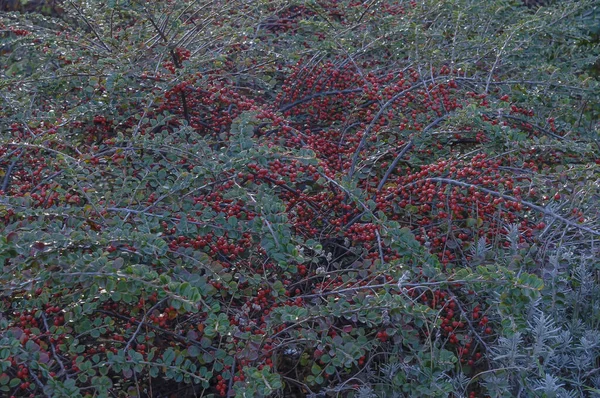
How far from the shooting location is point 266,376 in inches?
69.6

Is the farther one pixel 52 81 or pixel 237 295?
pixel 52 81

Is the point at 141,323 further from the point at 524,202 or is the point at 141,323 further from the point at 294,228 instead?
the point at 524,202

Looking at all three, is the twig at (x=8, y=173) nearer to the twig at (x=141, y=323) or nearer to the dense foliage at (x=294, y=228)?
the dense foliage at (x=294, y=228)

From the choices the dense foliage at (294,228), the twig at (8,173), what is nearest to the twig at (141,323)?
the dense foliage at (294,228)

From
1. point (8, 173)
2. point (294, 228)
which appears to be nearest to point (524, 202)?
point (294, 228)

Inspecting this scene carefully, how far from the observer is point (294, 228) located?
2.34 m

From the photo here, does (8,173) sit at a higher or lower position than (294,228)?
higher

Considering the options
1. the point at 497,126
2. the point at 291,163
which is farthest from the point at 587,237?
the point at 291,163

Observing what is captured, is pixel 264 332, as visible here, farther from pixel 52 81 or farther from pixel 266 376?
pixel 52 81

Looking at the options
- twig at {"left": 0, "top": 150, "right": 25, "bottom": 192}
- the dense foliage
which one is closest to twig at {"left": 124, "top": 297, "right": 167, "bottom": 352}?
the dense foliage

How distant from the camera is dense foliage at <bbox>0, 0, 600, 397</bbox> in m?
1.89

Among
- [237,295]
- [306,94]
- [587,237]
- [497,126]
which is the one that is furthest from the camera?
[306,94]

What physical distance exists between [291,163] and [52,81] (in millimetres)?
1224

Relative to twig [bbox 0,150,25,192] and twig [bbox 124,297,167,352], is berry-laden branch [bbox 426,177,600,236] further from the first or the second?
twig [bbox 0,150,25,192]
